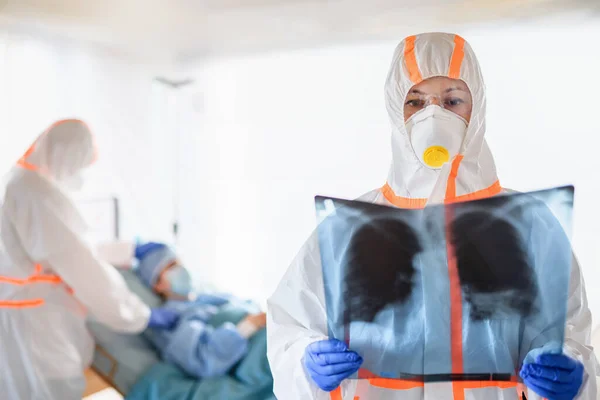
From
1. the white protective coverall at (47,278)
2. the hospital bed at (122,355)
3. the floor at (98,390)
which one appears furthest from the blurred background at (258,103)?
the floor at (98,390)

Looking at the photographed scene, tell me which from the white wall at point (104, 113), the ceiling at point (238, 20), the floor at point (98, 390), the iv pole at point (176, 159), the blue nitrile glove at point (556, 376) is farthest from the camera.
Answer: the iv pole at point (176, 159)

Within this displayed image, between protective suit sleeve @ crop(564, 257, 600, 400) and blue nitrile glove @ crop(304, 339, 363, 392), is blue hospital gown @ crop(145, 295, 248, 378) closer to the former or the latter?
blue nitrile glove @ crop(304, 339, 363, 392)

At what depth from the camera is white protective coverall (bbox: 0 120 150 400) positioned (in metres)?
1.60

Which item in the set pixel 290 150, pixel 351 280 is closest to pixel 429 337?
pixel 351 280

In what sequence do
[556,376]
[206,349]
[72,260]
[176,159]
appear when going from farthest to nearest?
[176,159], [206,349], [72,260], [556,376]

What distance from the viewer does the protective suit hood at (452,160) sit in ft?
3.11

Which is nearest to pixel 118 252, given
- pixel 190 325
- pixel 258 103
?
pixel 190 325

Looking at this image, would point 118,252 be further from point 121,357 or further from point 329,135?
point 329,135

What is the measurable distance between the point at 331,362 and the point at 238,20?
1.43m

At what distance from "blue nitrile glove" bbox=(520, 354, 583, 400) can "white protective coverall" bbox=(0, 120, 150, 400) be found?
4.61 feet

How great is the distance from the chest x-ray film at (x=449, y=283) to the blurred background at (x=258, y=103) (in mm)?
658

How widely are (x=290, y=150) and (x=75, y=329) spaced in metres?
1.04

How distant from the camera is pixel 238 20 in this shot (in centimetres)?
190

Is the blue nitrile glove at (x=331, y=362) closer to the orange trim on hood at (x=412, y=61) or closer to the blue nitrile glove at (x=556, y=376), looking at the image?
the blue nitrile glove at (x=556, y=376)
